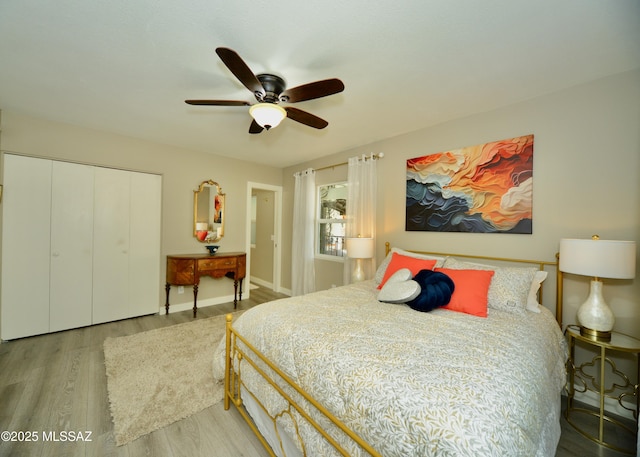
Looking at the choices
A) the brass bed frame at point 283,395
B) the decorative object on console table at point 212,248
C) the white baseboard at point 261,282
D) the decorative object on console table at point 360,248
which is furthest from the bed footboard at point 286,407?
the white baseboard at point 261,282

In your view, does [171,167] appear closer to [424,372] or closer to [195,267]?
[195,267]

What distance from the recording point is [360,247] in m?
3.08

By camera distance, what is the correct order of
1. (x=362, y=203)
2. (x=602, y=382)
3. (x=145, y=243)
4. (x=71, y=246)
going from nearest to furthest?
A: 1. (x=602, y=382)
2. (x=71, y=246)
3. (x=362, y=203)
4. (x=145, y=243)

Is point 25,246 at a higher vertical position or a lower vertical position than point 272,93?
lower

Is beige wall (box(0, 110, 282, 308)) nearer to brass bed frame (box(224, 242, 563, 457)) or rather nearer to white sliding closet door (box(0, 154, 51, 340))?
white sliding closet door (box(0, 154, 51, 340))

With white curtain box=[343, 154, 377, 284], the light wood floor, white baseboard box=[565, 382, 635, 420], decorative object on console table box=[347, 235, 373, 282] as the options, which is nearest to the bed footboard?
the light wood floor

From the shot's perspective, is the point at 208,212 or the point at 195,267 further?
the point at 208,212

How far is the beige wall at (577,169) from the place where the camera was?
1821 millimetres

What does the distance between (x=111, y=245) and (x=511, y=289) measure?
438cm

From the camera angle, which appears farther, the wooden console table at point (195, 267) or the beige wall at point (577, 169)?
the wooden console table at point (195, 267)

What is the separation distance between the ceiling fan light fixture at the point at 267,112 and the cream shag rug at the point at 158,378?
211 centimetres

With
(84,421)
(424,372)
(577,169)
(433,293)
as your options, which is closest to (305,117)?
(433,293)

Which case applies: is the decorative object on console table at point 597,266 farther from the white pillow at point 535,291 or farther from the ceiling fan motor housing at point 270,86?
the ceiling fan motor housing at point 270,86

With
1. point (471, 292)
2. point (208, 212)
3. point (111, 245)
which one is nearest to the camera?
point (471, 292)
